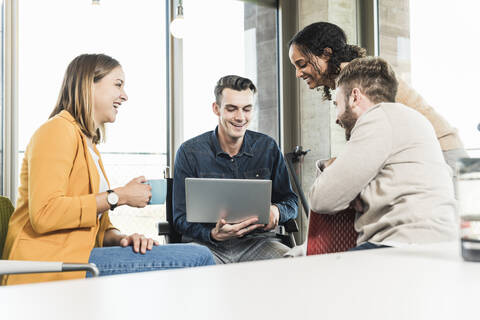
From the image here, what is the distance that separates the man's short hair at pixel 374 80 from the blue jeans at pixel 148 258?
744 mm

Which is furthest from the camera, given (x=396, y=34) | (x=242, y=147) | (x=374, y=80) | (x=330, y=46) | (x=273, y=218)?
(x=396, y=34)

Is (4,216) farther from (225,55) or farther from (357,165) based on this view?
(225,55)

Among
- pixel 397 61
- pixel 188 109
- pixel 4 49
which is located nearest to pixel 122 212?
pixel 188 109

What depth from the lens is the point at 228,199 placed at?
207 centimetres

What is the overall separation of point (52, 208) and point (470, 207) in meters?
1.17

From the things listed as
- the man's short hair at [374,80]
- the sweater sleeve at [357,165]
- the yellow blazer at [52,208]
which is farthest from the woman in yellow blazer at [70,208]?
the man's short hair at [374,80]

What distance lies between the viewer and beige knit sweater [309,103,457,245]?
4.50 feet

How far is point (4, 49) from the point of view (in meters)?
3.18

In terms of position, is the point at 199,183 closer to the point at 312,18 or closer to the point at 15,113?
the point at 15,113

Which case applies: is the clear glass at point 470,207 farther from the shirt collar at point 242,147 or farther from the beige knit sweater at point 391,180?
the shirt collar at point 242,147

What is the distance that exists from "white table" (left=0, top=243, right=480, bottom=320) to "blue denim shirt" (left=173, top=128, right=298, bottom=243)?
1839mm

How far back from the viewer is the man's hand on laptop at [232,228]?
2115mm

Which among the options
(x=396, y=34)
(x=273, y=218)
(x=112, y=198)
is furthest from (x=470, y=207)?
(x=396, y=34)

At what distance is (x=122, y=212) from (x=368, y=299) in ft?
10.9
